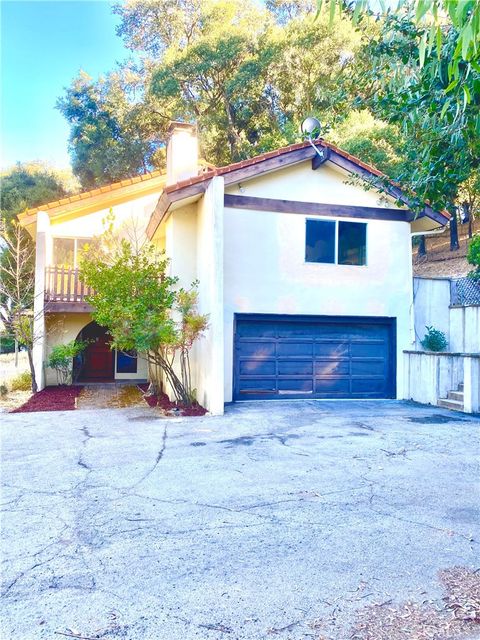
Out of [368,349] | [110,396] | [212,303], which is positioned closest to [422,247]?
[368,349]

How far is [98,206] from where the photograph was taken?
14219 mm

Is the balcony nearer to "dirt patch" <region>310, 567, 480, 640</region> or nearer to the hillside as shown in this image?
"dirt patch" <region>310, 567, 480, 640</region>

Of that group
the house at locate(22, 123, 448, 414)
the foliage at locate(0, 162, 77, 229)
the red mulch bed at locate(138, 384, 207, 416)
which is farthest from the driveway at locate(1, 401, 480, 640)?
the foliage at locate(0, 162, 77, 229)

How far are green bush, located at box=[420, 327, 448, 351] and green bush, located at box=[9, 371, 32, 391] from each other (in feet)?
35.0

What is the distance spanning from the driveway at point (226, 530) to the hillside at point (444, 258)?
15.5m

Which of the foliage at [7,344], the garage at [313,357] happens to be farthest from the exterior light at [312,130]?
the foliage at [7,344]

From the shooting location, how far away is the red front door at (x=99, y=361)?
15664 millimetres

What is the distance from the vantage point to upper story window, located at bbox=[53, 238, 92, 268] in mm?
13969

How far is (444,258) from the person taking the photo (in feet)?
75.7

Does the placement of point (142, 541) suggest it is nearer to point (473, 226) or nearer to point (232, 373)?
point (232, 373)

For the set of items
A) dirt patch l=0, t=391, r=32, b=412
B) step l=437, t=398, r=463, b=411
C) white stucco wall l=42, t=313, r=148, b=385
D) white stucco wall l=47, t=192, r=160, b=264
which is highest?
white stucco wall l=47, t=192, r=160, b=264

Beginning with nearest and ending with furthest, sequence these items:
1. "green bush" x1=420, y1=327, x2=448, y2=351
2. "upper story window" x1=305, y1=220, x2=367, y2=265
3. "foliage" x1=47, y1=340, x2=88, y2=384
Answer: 1. "upper story window" x1=305, y1=220, x2=367, y2=265
2. "green bush" x1=420, y1=327, x2=448, y2=351
3. "foliage" x1=47, y1=340, x2=88, y2=384

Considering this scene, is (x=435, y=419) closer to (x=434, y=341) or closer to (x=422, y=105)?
(x=434, y=341)

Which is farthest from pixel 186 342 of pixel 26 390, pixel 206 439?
pixel 26 390
